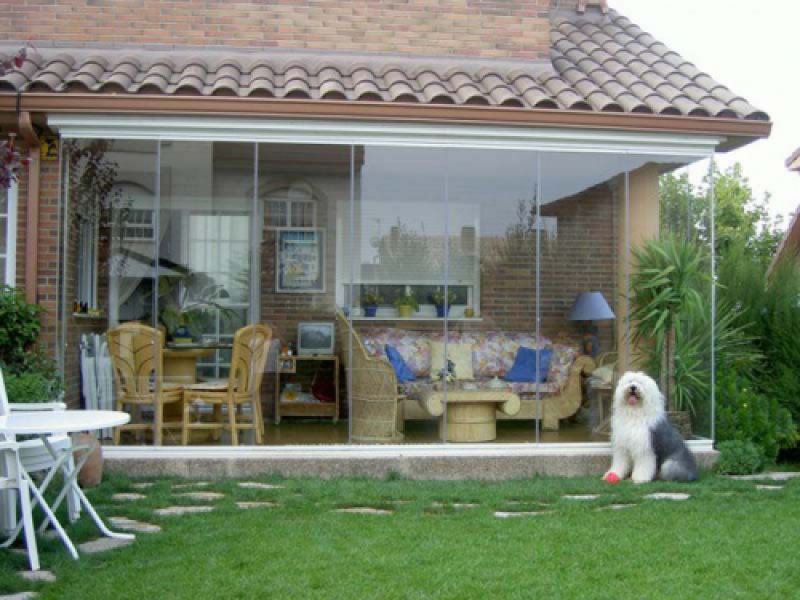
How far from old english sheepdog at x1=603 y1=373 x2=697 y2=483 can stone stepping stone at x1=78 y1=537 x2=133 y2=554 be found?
386 centimetres

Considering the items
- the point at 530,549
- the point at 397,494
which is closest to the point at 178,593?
the point at 530,549

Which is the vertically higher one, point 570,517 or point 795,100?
point 795,100

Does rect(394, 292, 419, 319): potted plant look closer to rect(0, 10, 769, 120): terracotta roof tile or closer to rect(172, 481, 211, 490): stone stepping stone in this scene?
rect(0, 10, 769, 120): terracotta roof tile

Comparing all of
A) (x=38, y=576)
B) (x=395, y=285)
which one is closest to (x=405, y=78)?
(x=395, y=285)

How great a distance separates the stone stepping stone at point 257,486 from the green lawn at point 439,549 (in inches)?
4.4

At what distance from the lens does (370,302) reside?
364 inches

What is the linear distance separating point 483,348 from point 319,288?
2043 mm

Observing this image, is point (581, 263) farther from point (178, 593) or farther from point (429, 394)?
point (178, 593)

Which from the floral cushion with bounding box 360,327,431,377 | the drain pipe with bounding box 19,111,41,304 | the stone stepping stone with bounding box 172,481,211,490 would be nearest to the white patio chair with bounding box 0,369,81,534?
the stone stepping stone with bounding box 172,481,211,490

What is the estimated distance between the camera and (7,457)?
4.84m

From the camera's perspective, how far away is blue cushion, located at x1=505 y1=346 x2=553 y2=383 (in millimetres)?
8227

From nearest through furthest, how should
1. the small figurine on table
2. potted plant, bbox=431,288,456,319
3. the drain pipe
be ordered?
the drain pipe < the small figurine on table < potted plant, bbox=431,288,456,319

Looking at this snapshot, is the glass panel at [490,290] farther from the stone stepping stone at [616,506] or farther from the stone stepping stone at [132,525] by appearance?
the stone stepping stone at [132,525]

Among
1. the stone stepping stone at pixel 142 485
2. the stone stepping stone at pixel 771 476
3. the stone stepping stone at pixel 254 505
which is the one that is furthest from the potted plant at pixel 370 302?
the stone stepping stone at pixel 771 476
